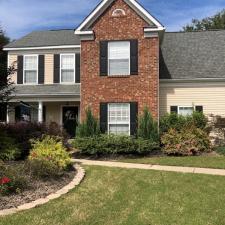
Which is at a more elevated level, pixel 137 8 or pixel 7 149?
pixel 137 8

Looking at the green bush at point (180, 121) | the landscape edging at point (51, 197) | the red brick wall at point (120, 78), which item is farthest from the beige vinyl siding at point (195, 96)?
the landscape edging at point (51, 197)

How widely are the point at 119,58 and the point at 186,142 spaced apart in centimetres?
504

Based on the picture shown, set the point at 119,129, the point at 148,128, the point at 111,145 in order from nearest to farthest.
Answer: the point at 111,145
the point at 148,128
the point at 119,129

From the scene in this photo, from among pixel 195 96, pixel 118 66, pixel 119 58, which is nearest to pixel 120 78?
pixel 118 66

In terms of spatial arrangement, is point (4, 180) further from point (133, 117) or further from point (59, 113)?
point (59, 113)

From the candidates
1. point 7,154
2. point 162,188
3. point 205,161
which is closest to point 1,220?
point 162,188

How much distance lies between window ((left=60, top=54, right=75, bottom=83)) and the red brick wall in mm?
4187

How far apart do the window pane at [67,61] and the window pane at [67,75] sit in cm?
27

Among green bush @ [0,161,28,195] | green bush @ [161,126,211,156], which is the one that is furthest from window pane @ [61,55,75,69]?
green bush @ [0,161,28,195]

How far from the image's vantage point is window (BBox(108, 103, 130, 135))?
1983cm

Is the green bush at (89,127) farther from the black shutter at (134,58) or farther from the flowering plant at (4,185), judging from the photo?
the flowering plant at (4,185)

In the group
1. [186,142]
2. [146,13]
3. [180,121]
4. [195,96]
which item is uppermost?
[146,13]

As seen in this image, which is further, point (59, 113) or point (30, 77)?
point (59, 113)

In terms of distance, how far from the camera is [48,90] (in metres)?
23.8
